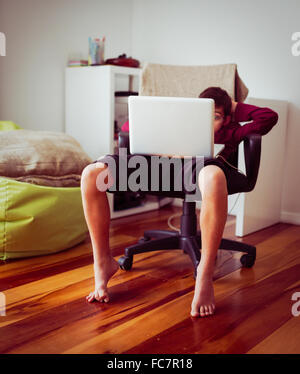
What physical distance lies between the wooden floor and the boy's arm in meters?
0.61

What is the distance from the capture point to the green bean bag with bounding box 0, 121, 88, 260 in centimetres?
202

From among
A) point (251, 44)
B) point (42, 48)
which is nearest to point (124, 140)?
point (42, 48)

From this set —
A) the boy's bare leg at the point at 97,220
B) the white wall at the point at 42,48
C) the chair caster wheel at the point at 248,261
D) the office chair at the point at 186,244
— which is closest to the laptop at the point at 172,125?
the boy's bare leg at the point at 97,220

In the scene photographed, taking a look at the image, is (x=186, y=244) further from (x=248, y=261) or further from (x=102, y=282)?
(x=102, y=282)

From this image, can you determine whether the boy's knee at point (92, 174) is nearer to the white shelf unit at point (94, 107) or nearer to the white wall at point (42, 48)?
the white shelf unit at point (94, 107)

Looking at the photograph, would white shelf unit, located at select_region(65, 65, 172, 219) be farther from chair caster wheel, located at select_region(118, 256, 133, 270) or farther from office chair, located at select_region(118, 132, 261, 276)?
chair caster wheel, located at select_region(118, 256, 133, 270)

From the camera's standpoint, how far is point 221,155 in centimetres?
201

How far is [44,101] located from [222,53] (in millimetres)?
1255

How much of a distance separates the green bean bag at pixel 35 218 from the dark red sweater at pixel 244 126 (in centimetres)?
78

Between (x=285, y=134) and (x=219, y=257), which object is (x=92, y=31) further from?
(x=219, y=257)

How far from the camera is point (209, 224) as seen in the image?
5.03 ft

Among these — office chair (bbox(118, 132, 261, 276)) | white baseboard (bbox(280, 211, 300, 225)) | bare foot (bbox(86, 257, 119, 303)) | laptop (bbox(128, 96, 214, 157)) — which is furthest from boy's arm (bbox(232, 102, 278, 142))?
white baseboard (bbox(280, 211, 300, 225))
